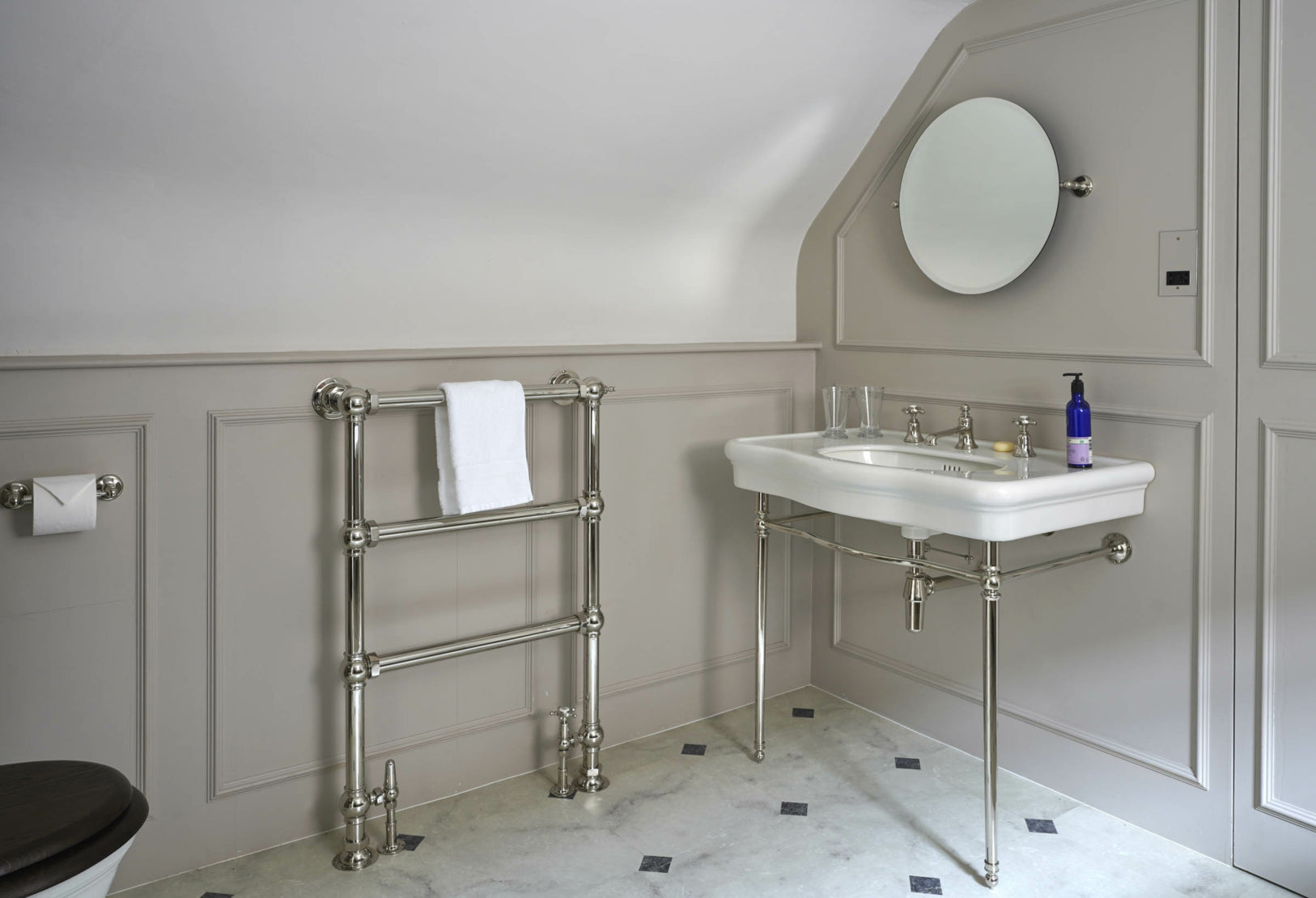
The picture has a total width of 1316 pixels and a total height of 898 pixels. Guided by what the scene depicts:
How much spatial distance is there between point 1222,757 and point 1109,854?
307 mm

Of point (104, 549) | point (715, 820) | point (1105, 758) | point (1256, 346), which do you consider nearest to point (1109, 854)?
point (1105, 758)

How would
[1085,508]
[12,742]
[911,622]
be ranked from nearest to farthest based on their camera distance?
[12,742], [1085,508], [911,622]

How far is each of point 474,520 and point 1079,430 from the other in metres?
1.31

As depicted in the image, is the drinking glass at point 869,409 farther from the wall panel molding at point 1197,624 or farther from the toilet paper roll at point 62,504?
the toilet paper roll at point 62,504

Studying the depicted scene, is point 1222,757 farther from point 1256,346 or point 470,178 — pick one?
point 470,178

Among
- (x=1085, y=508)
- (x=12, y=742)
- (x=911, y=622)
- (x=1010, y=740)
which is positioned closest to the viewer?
(x=12, y=742)

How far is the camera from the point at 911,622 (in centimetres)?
224

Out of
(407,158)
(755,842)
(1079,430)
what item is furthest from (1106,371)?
(407,158)

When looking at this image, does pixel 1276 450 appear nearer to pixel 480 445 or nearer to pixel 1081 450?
pixel 1081 450

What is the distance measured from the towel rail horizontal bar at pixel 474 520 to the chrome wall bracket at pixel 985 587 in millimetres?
493

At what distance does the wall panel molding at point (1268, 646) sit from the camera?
1.97m

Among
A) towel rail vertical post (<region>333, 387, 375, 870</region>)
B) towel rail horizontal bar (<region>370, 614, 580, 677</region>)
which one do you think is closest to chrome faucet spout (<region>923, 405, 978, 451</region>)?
towel rail horizontal bar (<region>370, 614, 580, 677</region>)

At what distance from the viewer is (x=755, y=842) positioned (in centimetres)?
220

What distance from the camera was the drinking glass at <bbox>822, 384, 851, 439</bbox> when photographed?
2.56 meters
